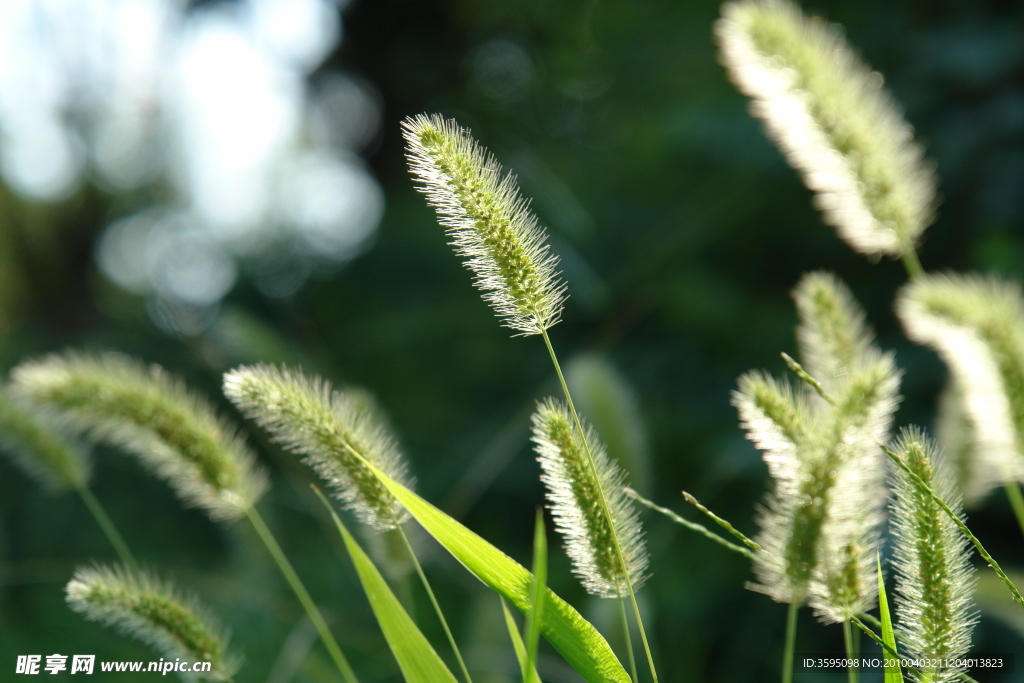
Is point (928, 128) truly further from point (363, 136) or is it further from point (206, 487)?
point (363, 136)

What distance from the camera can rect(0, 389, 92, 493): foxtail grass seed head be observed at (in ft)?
2.45

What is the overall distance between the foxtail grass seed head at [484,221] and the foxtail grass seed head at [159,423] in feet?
0.97

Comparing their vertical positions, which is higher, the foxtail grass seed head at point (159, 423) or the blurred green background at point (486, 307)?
the blurred green background at point (486, 307)

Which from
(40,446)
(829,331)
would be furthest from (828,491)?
(40,446)

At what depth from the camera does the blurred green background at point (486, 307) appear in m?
1.12

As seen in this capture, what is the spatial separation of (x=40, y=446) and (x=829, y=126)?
0.85 meters

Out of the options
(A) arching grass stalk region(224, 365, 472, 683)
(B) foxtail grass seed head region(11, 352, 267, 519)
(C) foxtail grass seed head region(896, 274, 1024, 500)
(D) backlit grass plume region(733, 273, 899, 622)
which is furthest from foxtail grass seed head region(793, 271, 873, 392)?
(B) foxtail grass seed head region(11, 352, 267, 519)

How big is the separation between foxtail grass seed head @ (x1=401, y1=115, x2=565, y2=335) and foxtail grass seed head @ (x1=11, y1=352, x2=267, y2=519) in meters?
0.29

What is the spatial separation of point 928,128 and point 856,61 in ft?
0.62

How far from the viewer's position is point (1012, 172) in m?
1.21

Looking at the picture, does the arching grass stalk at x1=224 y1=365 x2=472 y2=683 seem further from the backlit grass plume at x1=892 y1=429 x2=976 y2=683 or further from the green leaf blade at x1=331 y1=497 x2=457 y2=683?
the backlit grass plume at x1=892 y1=429 x2=976 y2=683

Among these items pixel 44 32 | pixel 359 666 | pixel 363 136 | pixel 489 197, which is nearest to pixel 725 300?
pixel 359 666

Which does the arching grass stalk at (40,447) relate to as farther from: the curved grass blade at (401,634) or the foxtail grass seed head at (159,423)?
the curved grass blade at (401,634)

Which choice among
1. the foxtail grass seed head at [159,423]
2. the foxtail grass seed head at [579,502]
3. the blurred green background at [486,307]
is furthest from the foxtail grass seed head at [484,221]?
the blurred green background at [486,307]
